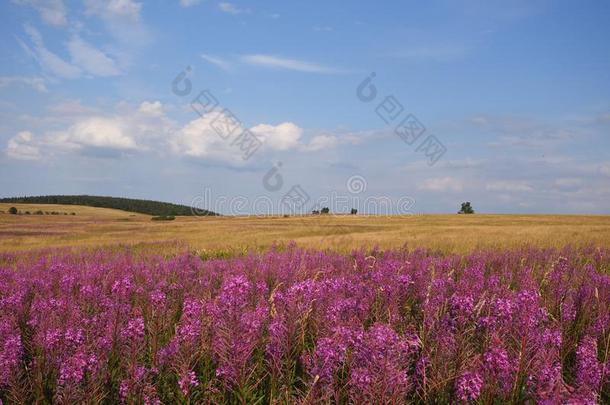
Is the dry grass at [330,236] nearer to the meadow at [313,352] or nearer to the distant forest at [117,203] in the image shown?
the meadow at [313,352]

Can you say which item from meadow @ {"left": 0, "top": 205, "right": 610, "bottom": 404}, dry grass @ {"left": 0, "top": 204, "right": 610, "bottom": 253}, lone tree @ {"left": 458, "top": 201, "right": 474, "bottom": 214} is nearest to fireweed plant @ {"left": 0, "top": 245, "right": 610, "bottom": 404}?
meadow @ {"left": 0, "top": 205, "right": 610, "bottom": 404}

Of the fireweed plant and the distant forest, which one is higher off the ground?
the distant forest

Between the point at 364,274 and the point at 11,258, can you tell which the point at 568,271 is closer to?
the point at 364,274

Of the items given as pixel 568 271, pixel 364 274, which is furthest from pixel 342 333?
pixel 568 271

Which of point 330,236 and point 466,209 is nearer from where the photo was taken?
point 330,236

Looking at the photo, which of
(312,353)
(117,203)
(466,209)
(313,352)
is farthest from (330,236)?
(117,203)

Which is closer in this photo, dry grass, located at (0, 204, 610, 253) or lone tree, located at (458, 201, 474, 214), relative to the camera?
dry grass, located at (0, 204, 610, 253)

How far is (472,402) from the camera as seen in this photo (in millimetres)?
3066

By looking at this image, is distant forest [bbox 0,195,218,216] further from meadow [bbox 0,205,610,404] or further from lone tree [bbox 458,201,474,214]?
meadow [bbox 0,205,610,404]

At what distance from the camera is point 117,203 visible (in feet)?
413

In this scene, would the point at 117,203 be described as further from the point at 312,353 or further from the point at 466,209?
the point at 312,353

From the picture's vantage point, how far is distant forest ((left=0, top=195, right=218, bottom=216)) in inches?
4568

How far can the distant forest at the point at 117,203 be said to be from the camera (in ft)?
Result: 381

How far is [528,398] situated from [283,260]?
19.3 feet
